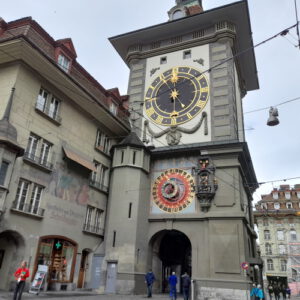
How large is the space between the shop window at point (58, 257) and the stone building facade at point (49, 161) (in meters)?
0.06

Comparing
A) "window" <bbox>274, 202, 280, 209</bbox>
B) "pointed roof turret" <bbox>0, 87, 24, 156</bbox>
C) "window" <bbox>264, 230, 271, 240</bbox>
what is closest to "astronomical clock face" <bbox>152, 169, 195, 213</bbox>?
"pointed roof turret" <bbox>0, 87, 24, 156</bbox>

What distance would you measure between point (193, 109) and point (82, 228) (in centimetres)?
1257

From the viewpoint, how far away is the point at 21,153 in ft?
54.1

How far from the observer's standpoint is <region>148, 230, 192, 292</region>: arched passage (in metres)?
23.5

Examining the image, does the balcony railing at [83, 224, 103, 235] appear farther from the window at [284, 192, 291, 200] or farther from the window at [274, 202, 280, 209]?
the window at [284, 192, 291, 200]

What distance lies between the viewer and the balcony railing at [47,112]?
19.1m

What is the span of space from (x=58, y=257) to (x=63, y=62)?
12417 mm

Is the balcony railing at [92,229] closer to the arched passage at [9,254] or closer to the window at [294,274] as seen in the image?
the arched passage at [9,254]

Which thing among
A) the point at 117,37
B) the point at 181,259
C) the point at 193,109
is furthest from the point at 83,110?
the point at 181,259

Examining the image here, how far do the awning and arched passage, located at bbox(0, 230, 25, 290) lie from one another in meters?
5.66

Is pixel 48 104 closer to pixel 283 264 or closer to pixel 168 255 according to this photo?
pixel 168 255

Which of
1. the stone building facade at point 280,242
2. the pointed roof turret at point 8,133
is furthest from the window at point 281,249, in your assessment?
the pointed roof turret at point 8,133

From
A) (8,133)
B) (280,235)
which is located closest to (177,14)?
(8,133)

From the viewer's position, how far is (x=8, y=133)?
16.1 metres
